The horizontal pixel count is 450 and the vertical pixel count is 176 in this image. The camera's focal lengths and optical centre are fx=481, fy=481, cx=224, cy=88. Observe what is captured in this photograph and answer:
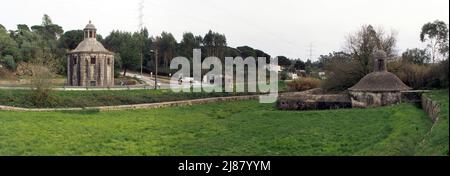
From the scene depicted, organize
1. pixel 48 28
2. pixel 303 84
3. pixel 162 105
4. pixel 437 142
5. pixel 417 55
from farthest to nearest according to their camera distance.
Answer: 1. pixel 48 28
2. pixel 303 84
3. pixel 417 55
4. pixel 162 105
5. pixel 437 142

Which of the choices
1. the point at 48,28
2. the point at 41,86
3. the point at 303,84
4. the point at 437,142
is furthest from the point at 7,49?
the point at 437,142

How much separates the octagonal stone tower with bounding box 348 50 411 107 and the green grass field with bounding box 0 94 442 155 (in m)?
3.47

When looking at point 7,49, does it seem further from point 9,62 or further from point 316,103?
point 316,103

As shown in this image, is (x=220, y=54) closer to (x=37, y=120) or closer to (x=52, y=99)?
(x=52, y=99)

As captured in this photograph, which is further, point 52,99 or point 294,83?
point 294,83

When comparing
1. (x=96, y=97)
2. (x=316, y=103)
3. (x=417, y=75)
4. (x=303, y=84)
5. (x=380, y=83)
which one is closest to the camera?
(x=380, y=83)

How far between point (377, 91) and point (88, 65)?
3180 cm

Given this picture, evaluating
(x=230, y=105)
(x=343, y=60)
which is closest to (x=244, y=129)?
(x=230, y=105)

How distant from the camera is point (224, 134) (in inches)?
937

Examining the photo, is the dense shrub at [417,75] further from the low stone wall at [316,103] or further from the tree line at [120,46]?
the tree line at [120,46]

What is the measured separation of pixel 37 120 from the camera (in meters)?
29.1

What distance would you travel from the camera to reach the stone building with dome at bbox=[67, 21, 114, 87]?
172ft
